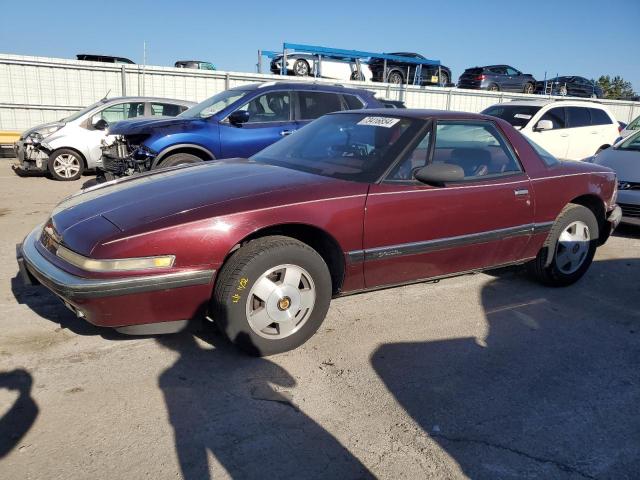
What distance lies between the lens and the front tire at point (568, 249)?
434cm

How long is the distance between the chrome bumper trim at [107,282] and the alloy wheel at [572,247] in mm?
3067

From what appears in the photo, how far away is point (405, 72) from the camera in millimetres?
20922

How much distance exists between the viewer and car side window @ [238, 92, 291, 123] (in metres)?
7.21

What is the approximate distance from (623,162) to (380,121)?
14.7 feet

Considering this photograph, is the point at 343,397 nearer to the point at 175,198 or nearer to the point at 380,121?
the point at 175,198

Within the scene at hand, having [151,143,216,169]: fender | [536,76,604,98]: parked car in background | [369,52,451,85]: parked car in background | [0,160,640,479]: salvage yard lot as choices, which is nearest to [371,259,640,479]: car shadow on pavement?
[0,160,640,479]: salvage yard lot

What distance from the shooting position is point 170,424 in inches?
96.1

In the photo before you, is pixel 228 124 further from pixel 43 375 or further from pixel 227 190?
pixel 43 375

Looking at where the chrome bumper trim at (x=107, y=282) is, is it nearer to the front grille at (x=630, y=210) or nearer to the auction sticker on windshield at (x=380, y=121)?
the auction sticker on windshield at (x=380, y=121)

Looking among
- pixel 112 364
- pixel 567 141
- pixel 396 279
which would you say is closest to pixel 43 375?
pixel 112 364

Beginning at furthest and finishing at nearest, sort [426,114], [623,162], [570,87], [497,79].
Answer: [570,87] < [497,79] < [623,162] < [426,114]

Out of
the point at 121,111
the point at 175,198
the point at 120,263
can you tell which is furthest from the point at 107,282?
the point at 121,111

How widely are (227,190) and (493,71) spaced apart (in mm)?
22423

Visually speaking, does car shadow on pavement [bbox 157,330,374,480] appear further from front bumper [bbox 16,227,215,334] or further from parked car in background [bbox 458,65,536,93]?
parked car in background [bbox 458,65,536,93]
